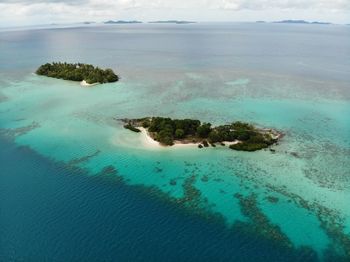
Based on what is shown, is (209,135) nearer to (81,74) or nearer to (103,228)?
(103,228)

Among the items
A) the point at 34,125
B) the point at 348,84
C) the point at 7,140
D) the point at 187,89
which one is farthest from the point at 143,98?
the point at 348,84

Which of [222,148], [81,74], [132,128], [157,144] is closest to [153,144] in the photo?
[157,144]

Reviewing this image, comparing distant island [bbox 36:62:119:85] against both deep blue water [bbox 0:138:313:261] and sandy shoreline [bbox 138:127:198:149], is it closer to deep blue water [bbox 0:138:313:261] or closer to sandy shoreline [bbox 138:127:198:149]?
sandy shoreline [bbox 138:127:198:149]

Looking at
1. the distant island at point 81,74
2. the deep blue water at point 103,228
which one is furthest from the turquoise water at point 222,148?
the distant island at point 81,74

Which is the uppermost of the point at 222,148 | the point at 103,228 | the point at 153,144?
the point at 103,228

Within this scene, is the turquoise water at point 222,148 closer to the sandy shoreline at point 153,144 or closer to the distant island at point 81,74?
the sandy shoreline at point 153,144

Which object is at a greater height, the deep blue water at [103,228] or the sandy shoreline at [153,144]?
the deep blue water at [103,228]

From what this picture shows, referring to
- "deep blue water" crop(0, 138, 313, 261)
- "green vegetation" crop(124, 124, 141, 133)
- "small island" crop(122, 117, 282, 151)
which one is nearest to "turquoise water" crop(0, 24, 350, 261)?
Answer: "green vegetation" crop(124, 124, 141, 133)
